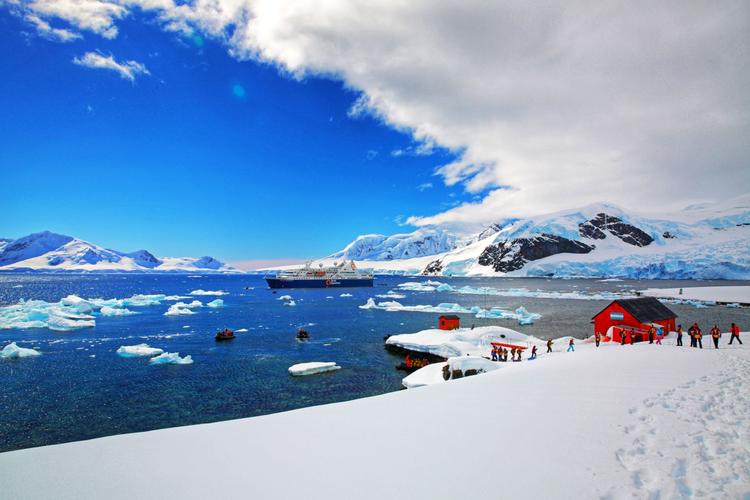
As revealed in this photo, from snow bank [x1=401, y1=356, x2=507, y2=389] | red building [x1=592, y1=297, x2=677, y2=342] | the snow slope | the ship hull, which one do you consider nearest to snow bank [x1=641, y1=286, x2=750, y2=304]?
red building [x1=592, y1=297, x2=677, y2=342]

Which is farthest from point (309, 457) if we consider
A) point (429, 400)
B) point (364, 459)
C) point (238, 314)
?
point (238, 314)

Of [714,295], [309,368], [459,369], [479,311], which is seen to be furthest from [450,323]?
[714,295]

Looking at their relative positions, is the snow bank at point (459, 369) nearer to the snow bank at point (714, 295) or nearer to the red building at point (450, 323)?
the red building at point (450, 323)

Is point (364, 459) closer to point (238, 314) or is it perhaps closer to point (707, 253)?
point (238, 314)

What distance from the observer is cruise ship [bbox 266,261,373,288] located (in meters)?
130

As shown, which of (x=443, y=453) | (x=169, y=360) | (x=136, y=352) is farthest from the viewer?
(x=136, y=352)

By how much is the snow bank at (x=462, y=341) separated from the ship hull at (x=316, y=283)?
324 ft

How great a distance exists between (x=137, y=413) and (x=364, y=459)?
19.7 meters

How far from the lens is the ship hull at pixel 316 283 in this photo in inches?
5044

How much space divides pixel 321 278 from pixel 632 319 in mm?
113442

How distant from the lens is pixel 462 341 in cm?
3403

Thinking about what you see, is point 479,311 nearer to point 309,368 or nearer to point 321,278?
point 309,368

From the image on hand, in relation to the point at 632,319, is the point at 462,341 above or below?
below

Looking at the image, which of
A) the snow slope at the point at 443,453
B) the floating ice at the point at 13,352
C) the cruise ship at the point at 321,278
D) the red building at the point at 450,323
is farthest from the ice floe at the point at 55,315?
the cruise ship at the point at 321,278
